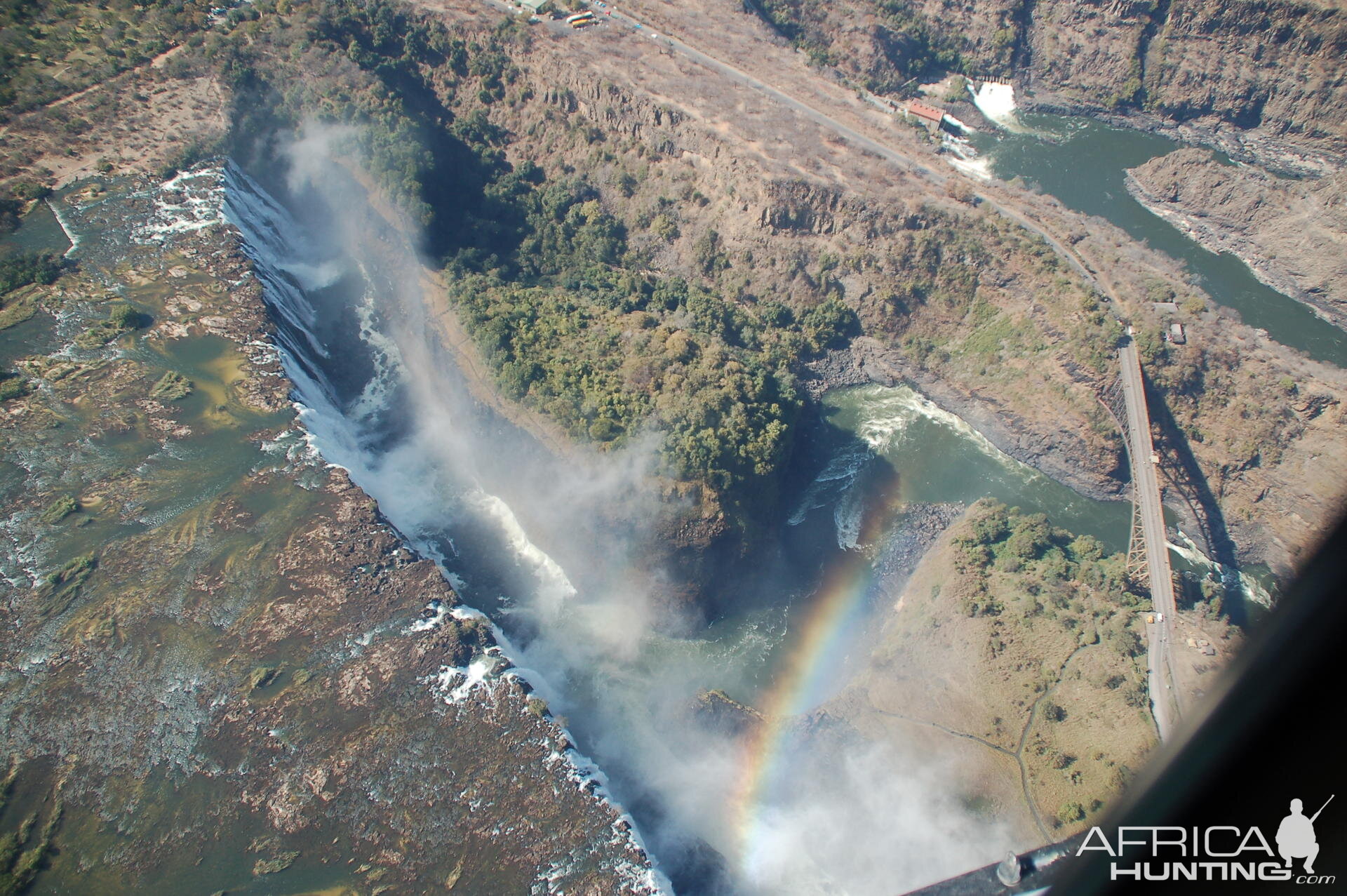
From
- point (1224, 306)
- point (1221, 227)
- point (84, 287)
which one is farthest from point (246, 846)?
point (1221, 227)

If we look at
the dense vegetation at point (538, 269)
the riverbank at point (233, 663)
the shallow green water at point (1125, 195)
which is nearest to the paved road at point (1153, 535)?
the shallow green water at point (1125, 195)

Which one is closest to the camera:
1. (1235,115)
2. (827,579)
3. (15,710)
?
(15,710)

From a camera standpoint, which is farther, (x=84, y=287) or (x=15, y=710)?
(x=84, y=287)

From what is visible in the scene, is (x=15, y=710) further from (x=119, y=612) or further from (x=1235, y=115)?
(x=1235, y=115)

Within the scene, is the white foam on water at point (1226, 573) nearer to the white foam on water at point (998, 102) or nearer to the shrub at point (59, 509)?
the white foam on water at point (998, 102)

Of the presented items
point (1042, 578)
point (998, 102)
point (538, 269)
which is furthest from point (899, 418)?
point (998, 102)

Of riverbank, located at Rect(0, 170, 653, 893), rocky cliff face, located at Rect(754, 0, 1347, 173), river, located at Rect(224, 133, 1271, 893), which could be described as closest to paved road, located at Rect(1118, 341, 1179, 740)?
river, located at Rect(224, 133, 1271, 893)
